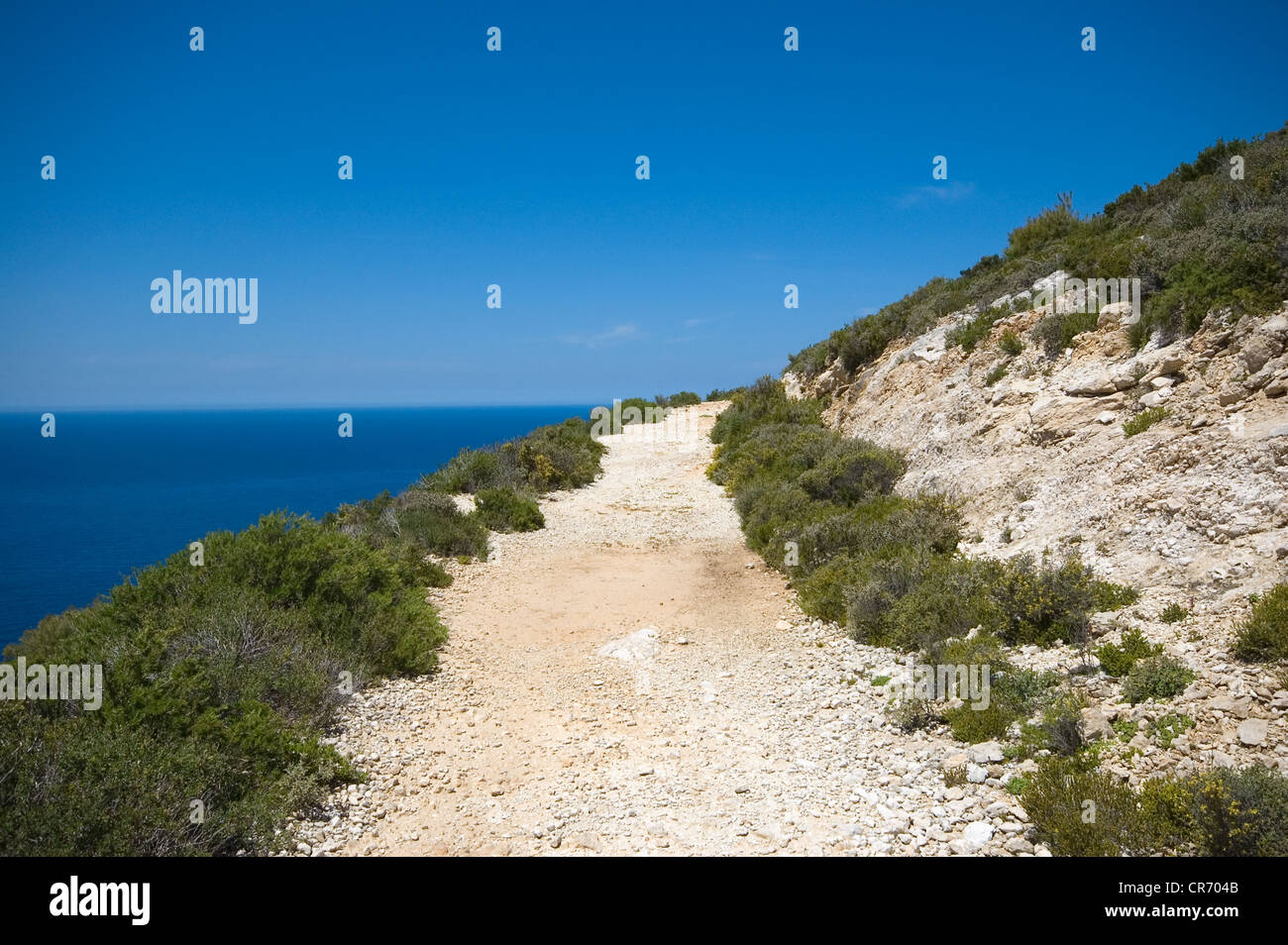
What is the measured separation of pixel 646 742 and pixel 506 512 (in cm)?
1012

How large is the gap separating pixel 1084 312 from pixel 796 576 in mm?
7886

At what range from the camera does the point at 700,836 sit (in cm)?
514

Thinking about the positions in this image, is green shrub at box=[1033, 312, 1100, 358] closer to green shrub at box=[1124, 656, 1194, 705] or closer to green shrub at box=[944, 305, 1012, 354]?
green shrub at box=[944, 305, 1012, 354]

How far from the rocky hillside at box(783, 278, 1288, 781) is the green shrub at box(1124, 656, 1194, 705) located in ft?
0.39

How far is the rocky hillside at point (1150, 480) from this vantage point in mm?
5379

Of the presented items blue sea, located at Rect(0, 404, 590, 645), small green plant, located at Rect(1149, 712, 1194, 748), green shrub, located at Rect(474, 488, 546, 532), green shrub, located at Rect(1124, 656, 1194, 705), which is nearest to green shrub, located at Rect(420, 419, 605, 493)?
green shrub, located at Rect(474, 488, 546, 532)

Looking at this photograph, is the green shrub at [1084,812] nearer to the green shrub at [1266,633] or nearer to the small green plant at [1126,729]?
the small green plant at [1126,729]

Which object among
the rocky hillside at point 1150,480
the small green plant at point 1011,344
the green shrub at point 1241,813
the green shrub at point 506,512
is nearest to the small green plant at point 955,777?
the rocky hillside at point 1150,480

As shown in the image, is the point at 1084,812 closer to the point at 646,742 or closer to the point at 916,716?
the point at 916,716

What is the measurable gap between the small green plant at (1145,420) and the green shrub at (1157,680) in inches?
196

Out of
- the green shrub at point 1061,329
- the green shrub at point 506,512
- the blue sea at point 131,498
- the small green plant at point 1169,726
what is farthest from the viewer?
the blue sea at point 131,498

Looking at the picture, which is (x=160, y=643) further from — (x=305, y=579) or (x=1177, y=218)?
(x=1177, y=218)
